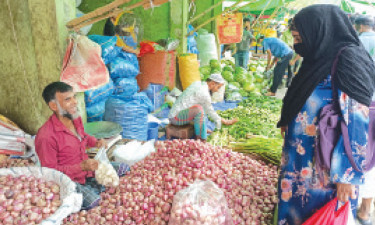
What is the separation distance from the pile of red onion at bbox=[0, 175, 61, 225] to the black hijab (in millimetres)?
1617

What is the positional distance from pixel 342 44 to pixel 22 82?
2959 mm

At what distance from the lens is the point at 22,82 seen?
2881mm

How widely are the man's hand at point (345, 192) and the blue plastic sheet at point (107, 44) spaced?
297 cm

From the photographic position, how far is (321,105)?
1.63 m

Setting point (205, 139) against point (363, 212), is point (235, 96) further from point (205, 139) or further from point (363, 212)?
point (363, 212)

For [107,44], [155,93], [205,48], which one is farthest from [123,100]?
[205,48]

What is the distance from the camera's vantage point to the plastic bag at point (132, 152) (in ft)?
8.79

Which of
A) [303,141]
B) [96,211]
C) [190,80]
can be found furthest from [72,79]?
[190,80]

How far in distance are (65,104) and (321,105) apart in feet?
5.75

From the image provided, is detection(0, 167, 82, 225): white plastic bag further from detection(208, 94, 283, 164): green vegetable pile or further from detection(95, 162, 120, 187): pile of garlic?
detection(208, 94, 283, 164): green vegetable pile

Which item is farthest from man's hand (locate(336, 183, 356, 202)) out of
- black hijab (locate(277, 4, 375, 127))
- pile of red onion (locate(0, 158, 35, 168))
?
pile of red onion (locate(0, 158, 35, 168))

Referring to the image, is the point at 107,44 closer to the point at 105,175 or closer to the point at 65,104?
the point at 65,104

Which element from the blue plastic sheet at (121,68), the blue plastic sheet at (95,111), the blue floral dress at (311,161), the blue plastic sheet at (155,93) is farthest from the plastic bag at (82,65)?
the blue plastic sheet at (155,93)

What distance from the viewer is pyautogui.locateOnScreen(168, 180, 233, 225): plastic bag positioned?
170 cm
